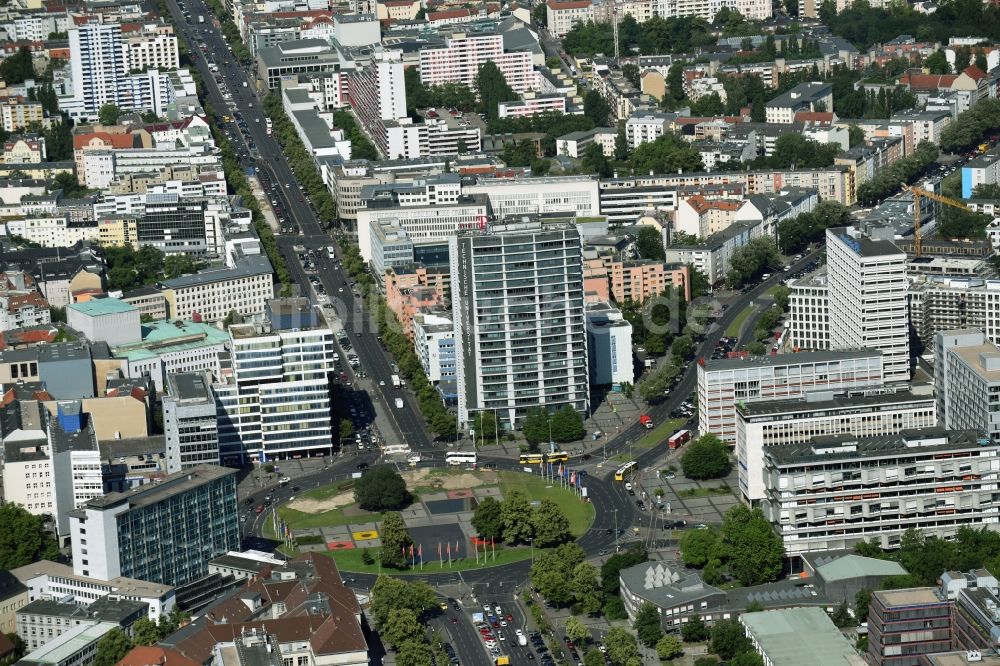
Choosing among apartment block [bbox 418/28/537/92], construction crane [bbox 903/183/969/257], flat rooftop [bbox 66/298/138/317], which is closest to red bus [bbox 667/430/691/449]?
construction crane [bbox 903/183/969/257]

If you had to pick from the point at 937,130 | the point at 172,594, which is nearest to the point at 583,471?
the point at 172,594

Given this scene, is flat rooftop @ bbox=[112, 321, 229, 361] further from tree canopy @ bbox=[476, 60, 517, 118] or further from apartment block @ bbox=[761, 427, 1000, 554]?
tree canopy @ bbox=[476, 60, 517, 118]

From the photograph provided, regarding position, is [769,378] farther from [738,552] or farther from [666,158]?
[666,158]

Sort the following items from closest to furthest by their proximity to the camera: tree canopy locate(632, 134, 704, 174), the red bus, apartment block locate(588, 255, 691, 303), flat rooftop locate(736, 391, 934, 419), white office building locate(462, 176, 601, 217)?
flat rooftop locate(736, 391, 934, 419)
the red bus
apartment block locate(588, 255, 691, 303)
white office building locate(462, 176, 601, 217)
tree canopy locate(632, 134, 704, 174)

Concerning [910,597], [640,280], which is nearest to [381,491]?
[910,597]

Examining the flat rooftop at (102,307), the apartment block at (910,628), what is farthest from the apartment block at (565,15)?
the apartment block at (910,628)

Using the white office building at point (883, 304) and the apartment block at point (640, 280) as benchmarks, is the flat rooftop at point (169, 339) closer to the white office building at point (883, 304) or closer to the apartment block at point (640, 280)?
the apartment block at point (640, 280)

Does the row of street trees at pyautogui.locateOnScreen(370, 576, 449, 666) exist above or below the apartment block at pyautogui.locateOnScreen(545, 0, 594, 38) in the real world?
below
